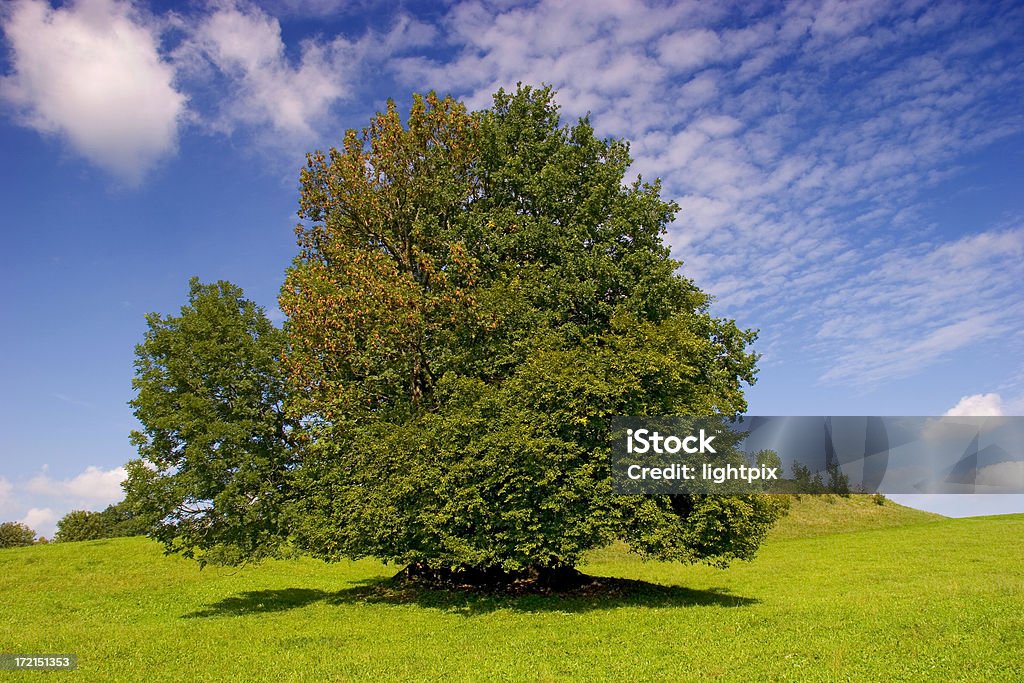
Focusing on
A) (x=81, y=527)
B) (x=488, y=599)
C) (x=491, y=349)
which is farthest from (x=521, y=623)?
(x=81, y=527)

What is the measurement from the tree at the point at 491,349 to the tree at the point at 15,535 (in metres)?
88.8

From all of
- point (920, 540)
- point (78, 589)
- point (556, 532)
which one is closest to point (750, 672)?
point (556, 532)

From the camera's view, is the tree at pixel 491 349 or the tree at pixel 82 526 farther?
the tree at pixel 82 526

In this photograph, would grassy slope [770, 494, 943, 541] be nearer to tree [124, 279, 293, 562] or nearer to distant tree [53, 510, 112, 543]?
tree [124, 279, 293, 562]

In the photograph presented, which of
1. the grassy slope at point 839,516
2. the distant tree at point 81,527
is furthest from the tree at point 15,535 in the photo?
the grassy slope at point 839,516

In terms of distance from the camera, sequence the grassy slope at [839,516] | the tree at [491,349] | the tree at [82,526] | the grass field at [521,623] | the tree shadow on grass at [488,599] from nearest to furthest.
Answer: the grass field at [521,623] → the tree at [491,349] → the tree shadow on grass at [488,599] → the grassy slope at [839,516] → the tree at [82,526]

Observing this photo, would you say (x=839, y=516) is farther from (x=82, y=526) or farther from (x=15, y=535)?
(x=15, y=535)

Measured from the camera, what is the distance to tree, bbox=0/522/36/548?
9338 centimetres

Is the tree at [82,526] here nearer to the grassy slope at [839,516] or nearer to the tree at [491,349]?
the tree at [491,349]

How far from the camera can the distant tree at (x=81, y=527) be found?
90.8 m

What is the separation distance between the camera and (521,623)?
85.1 ft

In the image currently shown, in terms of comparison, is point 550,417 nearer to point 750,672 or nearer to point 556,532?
point 556,532

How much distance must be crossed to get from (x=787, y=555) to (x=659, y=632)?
38177mm

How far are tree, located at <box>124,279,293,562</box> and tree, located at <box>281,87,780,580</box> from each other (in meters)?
1.49
